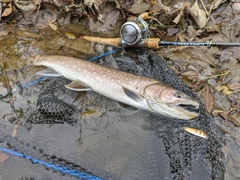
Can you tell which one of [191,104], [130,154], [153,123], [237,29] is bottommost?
[130,154]

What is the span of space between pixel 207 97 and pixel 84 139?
1588mm

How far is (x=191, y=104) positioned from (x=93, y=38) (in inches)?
77.9

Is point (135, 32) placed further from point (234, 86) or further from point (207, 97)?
point (234, 86)

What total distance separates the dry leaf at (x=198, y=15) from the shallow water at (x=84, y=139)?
1.40 meters

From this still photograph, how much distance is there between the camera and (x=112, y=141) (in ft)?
9.05

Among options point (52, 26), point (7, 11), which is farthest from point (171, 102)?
point (7, 11)

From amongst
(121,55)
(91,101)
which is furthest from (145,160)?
(121,55)

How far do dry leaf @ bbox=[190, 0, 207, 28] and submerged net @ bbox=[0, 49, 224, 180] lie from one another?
118 cm

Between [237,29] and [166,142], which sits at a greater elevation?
[237,29]

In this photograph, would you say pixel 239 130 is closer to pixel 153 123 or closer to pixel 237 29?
pixel 153 123

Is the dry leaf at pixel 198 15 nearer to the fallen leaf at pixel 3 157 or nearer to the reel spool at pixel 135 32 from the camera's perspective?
the reel spool at pixel 135 32

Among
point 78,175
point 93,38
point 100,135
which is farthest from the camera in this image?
point 93,38

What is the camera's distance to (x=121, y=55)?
3.67 m

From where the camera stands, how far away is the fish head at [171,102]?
2.62 m
